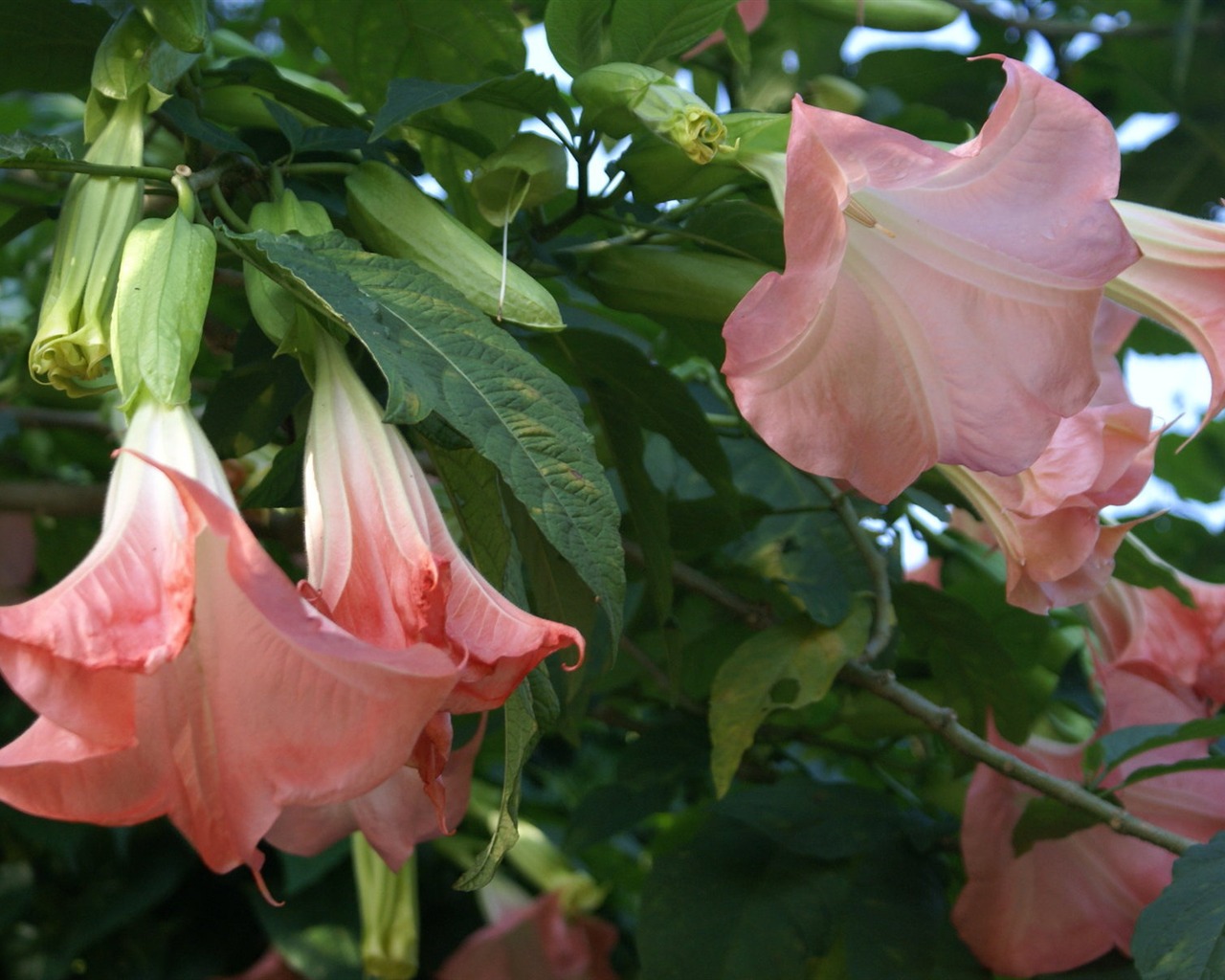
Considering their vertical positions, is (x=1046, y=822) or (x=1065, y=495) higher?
(x=1065, y=495)

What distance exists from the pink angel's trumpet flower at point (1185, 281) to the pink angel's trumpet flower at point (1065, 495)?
0.07 meters

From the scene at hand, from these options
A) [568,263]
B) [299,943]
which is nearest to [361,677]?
[568,263]

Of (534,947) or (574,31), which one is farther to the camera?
(534,947)

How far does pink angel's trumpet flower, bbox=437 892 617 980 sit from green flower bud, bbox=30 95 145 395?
97cm

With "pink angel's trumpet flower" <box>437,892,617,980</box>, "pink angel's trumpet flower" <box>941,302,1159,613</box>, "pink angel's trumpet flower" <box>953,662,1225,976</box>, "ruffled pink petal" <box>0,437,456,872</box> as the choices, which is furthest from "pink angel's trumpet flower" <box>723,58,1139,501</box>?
"pink angel's trumpet flower" <box>437,892,617,980</box>

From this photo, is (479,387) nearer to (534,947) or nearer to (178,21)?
(178,21)

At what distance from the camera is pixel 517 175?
73cm

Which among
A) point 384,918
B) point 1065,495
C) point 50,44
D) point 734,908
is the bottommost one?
point 384,918

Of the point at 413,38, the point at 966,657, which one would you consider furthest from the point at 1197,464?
the point at 413,38

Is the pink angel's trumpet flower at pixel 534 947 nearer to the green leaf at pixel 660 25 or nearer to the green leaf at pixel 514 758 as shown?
the green leaf at pixel 514 758

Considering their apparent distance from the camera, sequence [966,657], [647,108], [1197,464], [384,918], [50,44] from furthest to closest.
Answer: [1197,464], [384,918], [966,657], [50,44], [647,108]

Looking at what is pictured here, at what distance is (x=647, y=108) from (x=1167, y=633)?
27.4 inches

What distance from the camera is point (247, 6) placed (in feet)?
5.48

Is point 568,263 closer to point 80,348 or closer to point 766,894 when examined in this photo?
point 80,348
